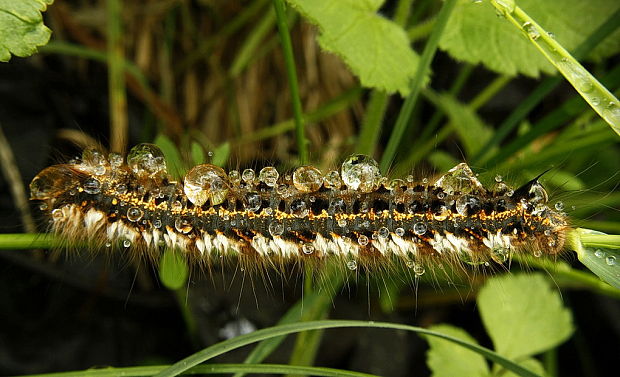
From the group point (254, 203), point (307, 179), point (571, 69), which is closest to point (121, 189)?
point (254, 203)

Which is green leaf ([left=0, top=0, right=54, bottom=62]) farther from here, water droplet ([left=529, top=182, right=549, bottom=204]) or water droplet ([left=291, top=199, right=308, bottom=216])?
water droplet ([left=529, top=182, right=549, bottom=204])

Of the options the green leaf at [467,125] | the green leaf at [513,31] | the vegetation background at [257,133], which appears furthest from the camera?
the green leaf at [467,125]

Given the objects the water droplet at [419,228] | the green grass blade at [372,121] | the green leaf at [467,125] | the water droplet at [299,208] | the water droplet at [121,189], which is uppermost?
the green leaf at [467,125]

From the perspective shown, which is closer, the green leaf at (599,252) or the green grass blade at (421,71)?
the green leaf at (599,252)

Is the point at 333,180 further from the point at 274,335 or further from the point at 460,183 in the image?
the point at 274,335

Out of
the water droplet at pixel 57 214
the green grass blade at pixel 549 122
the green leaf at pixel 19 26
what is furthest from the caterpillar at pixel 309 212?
the green grass blade at pixel 549 122

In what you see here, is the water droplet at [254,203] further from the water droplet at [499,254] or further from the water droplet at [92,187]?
the water droplet at [499,254]
